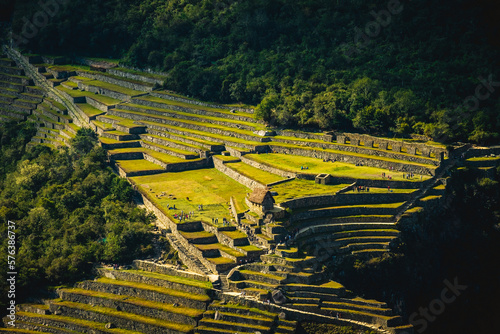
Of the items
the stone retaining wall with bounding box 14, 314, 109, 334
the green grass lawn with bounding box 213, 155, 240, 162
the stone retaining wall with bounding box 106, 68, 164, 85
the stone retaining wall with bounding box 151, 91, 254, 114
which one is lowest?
the stone retaining wall with bounding box 14, 314, 109, 334

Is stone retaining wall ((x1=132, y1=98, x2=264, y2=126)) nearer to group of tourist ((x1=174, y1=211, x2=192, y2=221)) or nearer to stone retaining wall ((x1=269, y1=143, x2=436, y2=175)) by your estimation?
stone retaining wall ((x1=269, y1=143, x2=436, y2=175))

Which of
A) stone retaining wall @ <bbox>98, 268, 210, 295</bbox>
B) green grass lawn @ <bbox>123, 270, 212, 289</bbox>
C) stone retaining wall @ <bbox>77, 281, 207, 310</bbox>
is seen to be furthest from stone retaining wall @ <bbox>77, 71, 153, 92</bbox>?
green grass lawn @ <bbox>123, 270, 212, 289</bbox>

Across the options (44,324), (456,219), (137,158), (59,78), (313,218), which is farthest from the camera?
(59,78)

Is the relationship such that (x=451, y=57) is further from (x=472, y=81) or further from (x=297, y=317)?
(x=297, y=317)

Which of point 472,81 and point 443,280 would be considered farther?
point 472,81

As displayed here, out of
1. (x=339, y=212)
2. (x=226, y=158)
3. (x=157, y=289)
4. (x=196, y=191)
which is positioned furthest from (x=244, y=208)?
(x=226, y=158)

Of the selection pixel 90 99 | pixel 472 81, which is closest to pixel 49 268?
pixel 90 99

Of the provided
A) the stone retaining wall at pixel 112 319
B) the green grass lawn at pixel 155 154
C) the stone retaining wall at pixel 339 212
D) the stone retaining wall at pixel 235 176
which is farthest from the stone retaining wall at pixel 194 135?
the stone retaining wall at pixel 112 319
